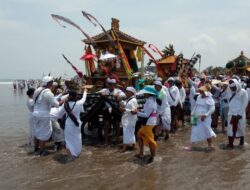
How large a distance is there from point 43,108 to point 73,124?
89 centimetres

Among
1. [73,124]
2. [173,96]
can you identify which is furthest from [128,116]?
[173,96]

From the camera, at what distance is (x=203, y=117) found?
8.88m

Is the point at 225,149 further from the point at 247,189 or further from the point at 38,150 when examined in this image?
the point at 38,150

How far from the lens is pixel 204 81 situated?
10977 millimetres

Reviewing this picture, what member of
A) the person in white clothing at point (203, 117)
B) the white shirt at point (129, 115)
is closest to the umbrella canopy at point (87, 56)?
the white shirt at point (129, 115)

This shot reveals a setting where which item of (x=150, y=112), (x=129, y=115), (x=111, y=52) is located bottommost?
(x=129, y=115)

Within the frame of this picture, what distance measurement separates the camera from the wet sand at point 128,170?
6.35 m

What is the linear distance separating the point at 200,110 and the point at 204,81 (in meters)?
2.20

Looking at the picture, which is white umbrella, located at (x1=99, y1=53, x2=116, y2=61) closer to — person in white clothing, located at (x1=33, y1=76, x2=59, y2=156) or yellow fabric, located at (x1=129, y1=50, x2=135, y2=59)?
yellow fabric, located at (x1=129, y1=50, x2=135, y2=59)

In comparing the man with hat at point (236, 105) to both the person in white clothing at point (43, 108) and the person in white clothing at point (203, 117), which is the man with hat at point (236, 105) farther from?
the person in white clothing at point (43, 108)

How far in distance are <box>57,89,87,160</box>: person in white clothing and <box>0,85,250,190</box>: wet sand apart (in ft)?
0.83

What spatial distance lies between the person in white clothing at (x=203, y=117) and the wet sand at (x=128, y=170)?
364 millimetres

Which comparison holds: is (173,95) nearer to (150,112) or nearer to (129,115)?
(129,115)

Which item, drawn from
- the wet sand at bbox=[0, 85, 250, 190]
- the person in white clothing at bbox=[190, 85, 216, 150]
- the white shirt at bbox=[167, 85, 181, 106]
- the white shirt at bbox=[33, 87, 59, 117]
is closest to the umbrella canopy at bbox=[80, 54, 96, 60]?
the white shirt at bbox=[167, 85, 181, 106]
